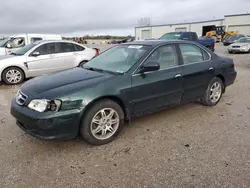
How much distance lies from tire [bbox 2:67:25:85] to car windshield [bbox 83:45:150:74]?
14.4 ft

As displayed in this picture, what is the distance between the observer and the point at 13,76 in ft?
25.2

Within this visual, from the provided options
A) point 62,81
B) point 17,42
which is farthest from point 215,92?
point 17,42

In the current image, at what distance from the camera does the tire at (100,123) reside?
10.6 feet

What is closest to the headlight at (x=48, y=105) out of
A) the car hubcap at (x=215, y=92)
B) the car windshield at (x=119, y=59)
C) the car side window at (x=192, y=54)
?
the car windshield at (x=119, y=59)

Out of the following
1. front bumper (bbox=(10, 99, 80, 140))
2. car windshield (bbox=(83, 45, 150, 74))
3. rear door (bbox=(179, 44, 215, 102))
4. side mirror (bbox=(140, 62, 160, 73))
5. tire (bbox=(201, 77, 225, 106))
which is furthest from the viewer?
tire (bbox=(201, 77, 225, 106))

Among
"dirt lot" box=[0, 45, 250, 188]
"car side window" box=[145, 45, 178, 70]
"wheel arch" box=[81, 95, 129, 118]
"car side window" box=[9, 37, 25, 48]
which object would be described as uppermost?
"car side window" box=[9, 37, 25, 48]

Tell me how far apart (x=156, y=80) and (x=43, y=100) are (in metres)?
1.86

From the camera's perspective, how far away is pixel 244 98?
224 inches

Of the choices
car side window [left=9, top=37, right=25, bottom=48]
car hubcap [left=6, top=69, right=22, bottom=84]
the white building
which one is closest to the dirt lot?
car hubcap [left=6, top=69, right=22, bottom=84]

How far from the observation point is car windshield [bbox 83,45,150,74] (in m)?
3.84

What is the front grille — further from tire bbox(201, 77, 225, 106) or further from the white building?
the white building

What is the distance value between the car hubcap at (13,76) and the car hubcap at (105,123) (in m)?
5.54

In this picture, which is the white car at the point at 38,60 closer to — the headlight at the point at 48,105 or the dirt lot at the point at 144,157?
the dirt lot at the point at 144,157

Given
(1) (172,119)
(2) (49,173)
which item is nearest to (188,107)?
(1) (172,119)
